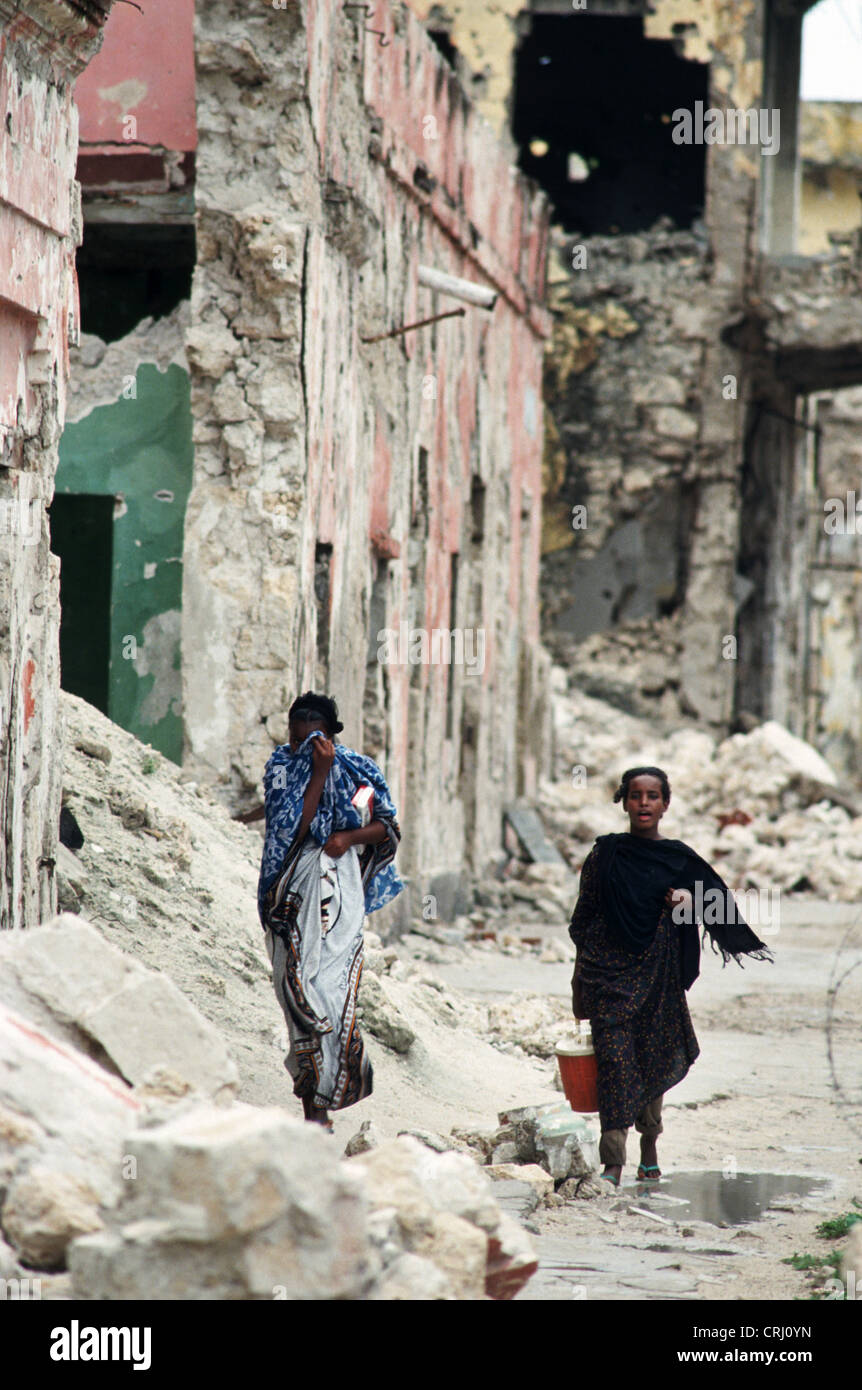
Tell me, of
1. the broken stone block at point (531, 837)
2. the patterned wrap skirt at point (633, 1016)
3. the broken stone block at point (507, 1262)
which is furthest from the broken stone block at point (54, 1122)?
the broken stone block at point (531, 837)

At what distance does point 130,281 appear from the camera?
363 inches

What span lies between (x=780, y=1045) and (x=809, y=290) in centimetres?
1067

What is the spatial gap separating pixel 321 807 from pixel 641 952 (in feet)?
3.57

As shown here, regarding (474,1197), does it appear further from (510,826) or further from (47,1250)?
(510,826)

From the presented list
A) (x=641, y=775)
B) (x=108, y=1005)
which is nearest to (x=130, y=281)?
(x=641, y=775)

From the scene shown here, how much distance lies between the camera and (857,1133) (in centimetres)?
655

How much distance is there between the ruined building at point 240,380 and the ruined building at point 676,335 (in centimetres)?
768

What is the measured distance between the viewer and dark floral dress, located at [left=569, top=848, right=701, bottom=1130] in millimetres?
5457

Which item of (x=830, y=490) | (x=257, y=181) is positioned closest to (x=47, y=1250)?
(x=257, y=181)

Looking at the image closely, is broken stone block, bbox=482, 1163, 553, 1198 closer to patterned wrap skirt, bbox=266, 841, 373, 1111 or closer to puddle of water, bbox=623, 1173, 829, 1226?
puddle of water, bbox=623, 1173, 829, 1226

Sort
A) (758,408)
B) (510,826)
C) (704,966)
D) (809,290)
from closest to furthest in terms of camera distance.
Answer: (704,966), (510,826), (809,290), (758,408)

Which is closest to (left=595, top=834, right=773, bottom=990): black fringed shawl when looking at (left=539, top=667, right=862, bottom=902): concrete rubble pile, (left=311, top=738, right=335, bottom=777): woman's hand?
(left=311, top=738, right=335, bottom=777): woman's hand

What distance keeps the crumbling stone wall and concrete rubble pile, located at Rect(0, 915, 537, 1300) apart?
1.11 m

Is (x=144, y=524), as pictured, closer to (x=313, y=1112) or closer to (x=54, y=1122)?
(x=313, y=1112)
